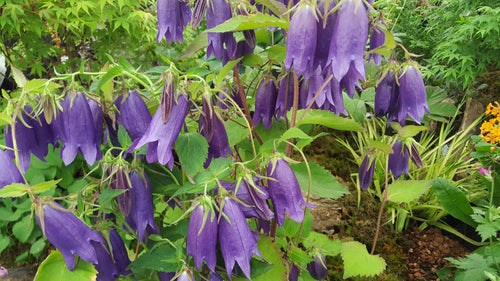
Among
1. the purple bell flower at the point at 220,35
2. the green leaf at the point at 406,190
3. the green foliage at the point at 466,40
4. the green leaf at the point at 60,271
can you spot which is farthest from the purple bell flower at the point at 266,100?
the green foliage at the point at 466,40

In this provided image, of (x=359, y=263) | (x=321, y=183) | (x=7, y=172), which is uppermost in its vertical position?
(x=7, y=172)

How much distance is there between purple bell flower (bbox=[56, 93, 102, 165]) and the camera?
0.86m

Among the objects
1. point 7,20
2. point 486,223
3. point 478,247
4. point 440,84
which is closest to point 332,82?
point 486,223

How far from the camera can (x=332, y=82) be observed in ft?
3.64

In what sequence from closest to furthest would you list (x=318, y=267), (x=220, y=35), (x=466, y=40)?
1. (x=220, y=35)
2. (x=318, y=267)
3. (x=466, y=40)

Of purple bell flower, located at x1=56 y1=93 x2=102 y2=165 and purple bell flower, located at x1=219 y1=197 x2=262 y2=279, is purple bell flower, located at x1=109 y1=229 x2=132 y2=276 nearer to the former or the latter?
purple bell flower, located at x1=56 y1=93 x2=102 y2=165

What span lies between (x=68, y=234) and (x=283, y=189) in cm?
47

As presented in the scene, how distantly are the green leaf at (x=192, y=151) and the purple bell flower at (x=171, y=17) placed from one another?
36 cm

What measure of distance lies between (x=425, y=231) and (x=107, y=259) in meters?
2.20

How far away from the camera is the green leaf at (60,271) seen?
2.75 feet

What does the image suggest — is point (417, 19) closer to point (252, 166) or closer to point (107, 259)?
point (252, 166)

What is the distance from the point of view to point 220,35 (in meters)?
1.03

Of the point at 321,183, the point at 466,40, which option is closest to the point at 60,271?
the point at 321,183

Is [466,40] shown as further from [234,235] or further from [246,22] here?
[234,235]
